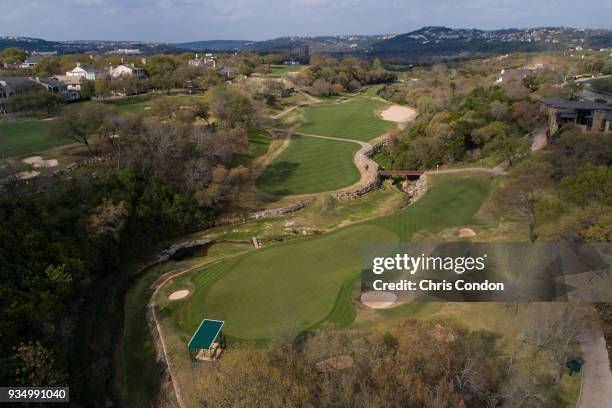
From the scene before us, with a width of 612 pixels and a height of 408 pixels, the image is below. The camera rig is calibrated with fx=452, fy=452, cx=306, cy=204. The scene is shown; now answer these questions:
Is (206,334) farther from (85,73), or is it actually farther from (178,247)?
(85,73)

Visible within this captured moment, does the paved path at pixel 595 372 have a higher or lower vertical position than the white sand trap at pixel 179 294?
higher

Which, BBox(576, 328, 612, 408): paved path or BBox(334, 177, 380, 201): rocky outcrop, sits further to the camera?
BBox(334, 177, 380, 201): rocky outcrop

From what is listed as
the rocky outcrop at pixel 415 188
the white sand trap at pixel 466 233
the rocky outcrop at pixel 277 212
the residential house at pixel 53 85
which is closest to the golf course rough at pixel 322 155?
the rocky outcrop at pixel 277 212

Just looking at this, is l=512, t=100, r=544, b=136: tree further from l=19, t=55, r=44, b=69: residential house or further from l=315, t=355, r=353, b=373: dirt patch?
→ l=19, t=55, r=44, b=69: residential house

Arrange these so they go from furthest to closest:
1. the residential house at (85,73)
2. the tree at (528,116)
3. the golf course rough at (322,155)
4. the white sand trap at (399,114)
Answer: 1. the residential house at (85,73)
2. the white sand trap at (399,114)
3. the tree at (528,116)
4. the golf course rough at (322,155)

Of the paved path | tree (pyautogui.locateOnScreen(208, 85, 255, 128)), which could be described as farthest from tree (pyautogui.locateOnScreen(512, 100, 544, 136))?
the paved path

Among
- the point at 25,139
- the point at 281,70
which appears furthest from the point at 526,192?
the point at 281,70

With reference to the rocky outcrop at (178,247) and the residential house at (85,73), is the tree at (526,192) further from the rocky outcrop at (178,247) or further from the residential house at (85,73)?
the residential house at (85,73)
